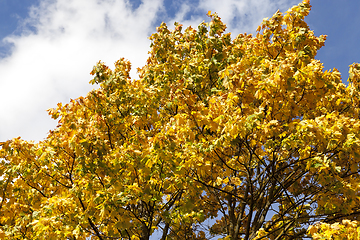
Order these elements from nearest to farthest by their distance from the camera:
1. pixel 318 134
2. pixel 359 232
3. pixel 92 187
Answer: pixel 359 232 < pixel 318 134 < pixel 92 187

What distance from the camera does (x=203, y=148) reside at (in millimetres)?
6191

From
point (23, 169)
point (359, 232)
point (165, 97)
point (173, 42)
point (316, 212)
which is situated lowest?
point (359, 232)

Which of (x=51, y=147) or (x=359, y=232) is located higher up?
(x=51, y=147)

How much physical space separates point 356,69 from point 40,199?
31.5 feet

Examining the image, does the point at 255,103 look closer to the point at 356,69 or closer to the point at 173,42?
the point at 356,69

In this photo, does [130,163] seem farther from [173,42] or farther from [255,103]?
[173,42]

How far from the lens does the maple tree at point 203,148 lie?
5.86m

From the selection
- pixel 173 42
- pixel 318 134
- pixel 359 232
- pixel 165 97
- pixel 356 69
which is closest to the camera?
pixel 359 232

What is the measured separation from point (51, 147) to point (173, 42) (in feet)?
21.1

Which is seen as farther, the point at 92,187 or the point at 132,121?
the point at 132,121

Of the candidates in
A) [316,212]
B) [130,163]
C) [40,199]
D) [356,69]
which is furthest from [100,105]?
[356,69]

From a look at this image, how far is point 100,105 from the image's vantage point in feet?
26.8

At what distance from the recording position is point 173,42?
1152 cm

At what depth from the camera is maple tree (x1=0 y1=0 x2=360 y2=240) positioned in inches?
231
